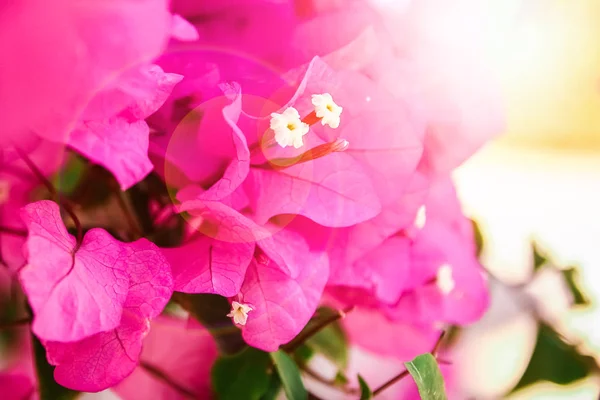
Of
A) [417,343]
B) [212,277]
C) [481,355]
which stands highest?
[212,277]

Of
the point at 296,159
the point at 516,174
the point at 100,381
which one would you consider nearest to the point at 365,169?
the point at 296,159

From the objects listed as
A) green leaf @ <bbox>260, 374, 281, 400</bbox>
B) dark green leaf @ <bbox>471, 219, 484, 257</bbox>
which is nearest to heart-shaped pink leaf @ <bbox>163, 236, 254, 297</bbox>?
green leaf @ <bbox>260, 374, 281, 400</bbox>

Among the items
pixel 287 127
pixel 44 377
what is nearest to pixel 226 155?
pixel 287 127

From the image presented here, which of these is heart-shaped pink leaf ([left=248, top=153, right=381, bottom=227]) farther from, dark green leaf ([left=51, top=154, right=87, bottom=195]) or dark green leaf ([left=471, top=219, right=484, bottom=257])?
dark green leaf ([left=471, top=219, right=484, bottom=257])

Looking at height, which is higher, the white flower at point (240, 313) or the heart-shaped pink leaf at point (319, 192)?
the heart-shaped pink leaf at point (319, 192)

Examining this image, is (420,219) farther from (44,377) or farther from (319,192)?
(44,377)

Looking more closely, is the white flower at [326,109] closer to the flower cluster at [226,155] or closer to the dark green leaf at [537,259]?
the flower cluster at [226,155]

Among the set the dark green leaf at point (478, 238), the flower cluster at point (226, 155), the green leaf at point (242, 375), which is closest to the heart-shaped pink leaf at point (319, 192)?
the flower cluster at point (226, 155)

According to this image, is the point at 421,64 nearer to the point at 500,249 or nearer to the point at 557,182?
the point at 500,249
